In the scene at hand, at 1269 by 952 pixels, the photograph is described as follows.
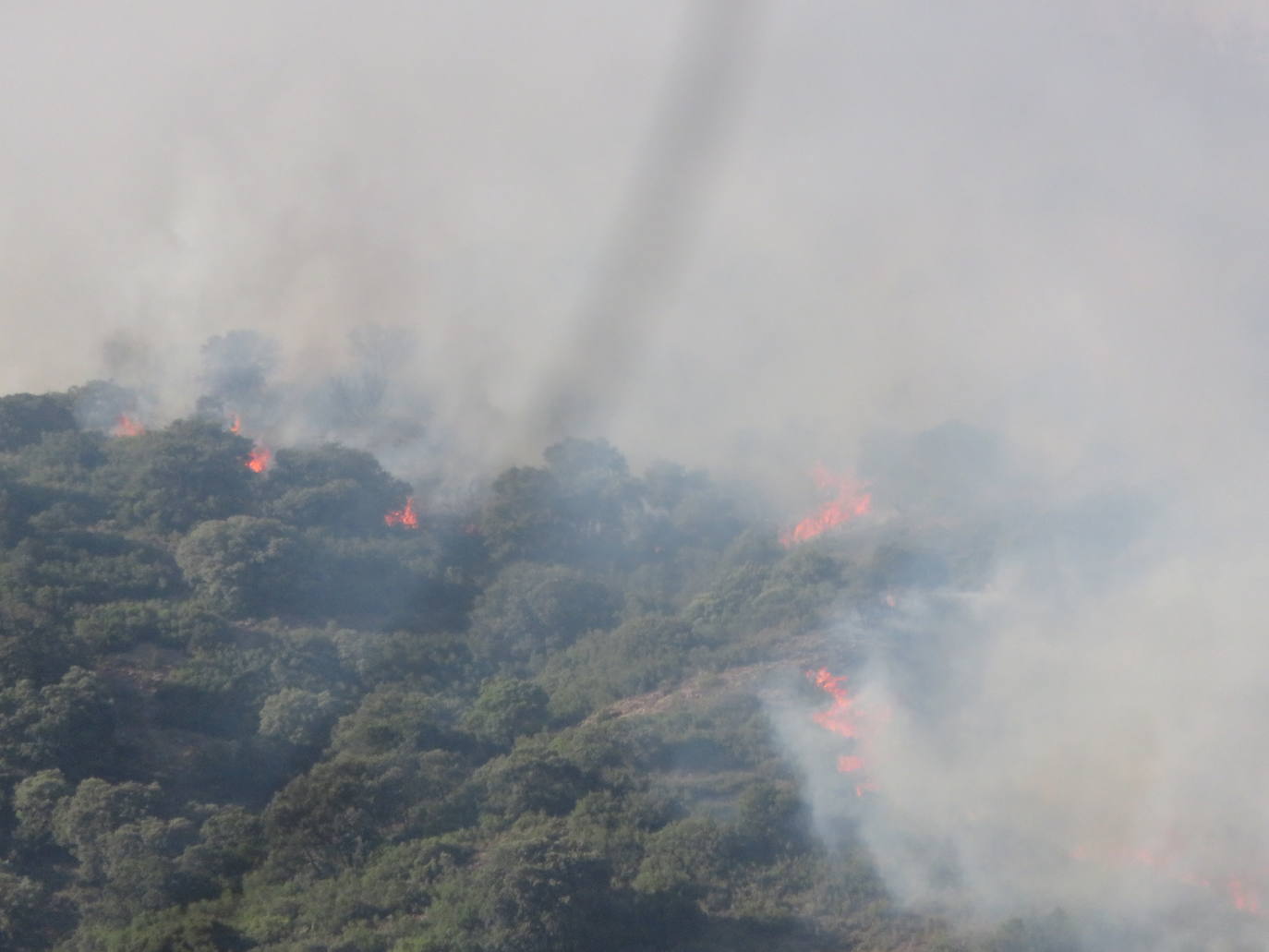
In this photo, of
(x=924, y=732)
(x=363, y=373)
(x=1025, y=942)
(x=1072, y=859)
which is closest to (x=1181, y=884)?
(x=1072, y=859)

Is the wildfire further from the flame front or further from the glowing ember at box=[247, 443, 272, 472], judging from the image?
the glowing ember at box=[247, 443, 272, 472]

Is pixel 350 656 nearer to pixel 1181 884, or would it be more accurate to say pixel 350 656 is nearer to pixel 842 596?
pixel 842 596

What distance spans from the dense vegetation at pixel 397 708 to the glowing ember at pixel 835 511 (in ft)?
7.65

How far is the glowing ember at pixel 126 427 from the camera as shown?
87.6 m

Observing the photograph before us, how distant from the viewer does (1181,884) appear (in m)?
47.2

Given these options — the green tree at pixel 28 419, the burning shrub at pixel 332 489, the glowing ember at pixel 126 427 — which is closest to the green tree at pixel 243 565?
the burning shrub at pixel 332 489

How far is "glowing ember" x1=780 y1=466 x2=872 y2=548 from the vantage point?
84.9 meters

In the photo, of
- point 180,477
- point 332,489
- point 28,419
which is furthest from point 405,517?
point 28,419

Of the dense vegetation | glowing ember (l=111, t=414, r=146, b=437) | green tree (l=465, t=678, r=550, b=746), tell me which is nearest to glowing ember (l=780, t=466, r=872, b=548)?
Result: the dense vegetation

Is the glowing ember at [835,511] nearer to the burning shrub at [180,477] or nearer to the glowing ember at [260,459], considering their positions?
the glowing ember at [260,459]

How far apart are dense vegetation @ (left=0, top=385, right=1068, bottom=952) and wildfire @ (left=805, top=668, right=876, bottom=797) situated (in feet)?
4.11

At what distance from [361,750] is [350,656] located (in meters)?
9.34

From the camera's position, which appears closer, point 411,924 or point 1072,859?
point 411,924

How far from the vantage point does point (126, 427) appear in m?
88.8
